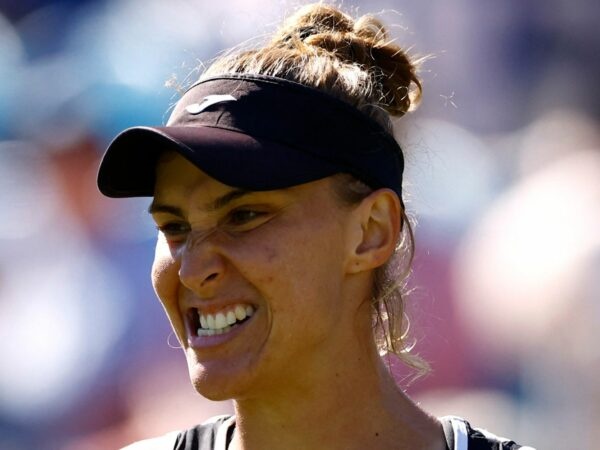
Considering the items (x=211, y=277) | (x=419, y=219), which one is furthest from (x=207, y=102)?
(x=419, y=219)

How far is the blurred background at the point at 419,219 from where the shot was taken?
144 inches

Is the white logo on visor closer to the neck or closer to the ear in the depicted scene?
the ear

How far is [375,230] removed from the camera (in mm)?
2100

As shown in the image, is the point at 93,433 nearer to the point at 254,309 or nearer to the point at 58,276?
the point at 58,276

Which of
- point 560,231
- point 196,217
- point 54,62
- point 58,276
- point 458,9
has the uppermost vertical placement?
point 54,62

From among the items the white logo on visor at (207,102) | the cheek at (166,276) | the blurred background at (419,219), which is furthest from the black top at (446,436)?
the blurred background at (419,219)

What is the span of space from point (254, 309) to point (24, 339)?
2.27m

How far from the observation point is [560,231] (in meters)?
3.71

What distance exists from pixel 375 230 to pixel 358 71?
36 centimetres

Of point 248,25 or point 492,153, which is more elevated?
point 248,25

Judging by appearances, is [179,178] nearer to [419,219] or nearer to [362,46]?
[362,46]

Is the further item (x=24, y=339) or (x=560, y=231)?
(x=24, y=339)

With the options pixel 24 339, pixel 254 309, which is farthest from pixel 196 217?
pixel 24 339

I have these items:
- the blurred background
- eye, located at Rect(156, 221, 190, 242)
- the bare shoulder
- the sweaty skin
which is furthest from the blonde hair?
the blurred background
